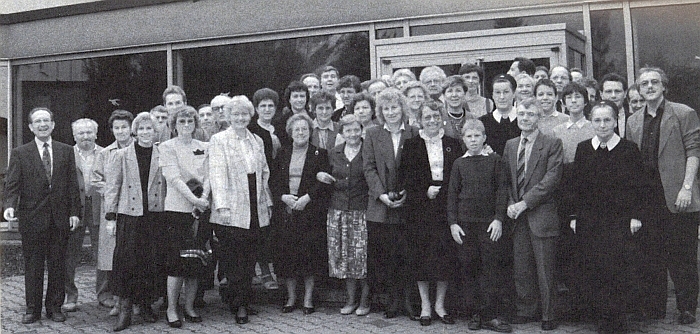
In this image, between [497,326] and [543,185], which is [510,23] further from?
[497,326]

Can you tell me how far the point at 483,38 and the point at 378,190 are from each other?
118 inches

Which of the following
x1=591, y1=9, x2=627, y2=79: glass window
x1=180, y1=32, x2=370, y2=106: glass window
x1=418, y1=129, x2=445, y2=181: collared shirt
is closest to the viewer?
x1=418, y1=129, x2=445, y2=181: collared shirt

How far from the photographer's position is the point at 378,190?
16.7 feet

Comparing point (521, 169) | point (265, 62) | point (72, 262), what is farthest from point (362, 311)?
point (265, 62)

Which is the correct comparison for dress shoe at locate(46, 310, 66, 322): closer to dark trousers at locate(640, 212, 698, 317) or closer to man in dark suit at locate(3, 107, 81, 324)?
man in dark suit at locate(3, 107, 81, 324)

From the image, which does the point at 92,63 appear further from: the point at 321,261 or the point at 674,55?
the point at 674,55

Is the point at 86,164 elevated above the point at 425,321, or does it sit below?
above

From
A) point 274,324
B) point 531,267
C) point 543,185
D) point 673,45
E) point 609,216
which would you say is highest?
point 673,45

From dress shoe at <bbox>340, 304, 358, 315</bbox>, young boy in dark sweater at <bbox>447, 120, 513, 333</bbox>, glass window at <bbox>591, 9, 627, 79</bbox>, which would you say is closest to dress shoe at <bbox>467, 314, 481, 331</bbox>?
young boy in dark sweater at <bbox>447, 120, 513, 333</bbox>

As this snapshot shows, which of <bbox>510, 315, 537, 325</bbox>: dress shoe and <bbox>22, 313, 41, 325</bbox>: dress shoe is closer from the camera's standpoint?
<bbox>510, 315, 537, 325</bbox>: dress shoe

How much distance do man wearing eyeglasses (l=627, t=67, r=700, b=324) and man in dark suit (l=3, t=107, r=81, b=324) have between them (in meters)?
4.21

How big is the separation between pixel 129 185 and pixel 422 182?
2098 millimetres

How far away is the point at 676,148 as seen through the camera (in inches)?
193

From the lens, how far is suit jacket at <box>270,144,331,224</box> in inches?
212
